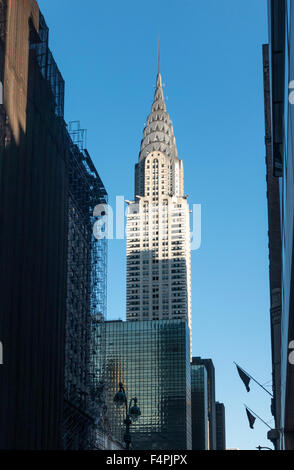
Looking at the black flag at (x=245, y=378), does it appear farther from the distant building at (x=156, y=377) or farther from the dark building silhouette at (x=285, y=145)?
the distant building at (x=156, y=377)

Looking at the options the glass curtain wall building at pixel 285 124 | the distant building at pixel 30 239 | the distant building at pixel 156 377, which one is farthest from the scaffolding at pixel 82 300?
the distant building at pixel 156 377

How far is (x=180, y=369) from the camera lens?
192m

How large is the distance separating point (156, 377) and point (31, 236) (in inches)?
5711

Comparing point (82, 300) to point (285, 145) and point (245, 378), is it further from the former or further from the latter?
point (285, 145)

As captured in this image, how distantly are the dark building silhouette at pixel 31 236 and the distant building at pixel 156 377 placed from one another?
377 ft

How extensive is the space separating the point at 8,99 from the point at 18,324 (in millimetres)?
13900

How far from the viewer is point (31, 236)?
5266cm

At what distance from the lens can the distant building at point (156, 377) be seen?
18662 centimetres

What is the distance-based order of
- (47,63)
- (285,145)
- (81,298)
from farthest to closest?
(81,298), (47,63), (285,145)

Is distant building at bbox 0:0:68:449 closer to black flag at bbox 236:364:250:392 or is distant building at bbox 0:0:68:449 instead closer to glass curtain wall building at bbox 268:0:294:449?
black flag at bbox 236:364:250:392

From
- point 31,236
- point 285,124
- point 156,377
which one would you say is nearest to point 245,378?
point 31,236

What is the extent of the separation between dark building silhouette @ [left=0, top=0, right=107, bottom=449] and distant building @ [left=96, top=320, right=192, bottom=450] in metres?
115
